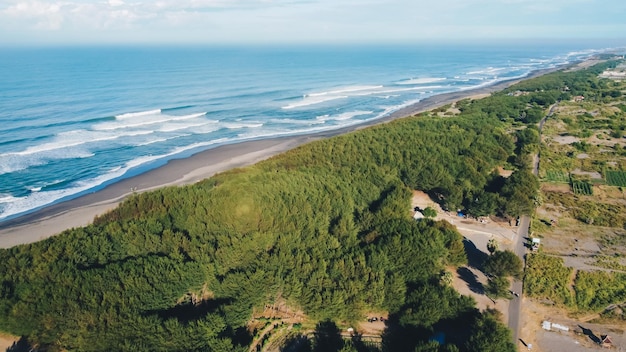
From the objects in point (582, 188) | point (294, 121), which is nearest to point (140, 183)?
point (294, 121)

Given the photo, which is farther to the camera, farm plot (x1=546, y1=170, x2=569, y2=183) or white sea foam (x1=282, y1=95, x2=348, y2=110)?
white sea foam (x1=282, y1=95, x2=348, y2=110)

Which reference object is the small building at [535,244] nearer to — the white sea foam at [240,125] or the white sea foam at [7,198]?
the white sea foam at [240,125]

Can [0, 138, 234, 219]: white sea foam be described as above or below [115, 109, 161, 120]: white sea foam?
below

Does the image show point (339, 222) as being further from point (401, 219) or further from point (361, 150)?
point (361, 150)

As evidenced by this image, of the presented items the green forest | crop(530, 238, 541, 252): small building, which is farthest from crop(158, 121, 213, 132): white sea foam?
crop(530, 238, 541, 252): small building

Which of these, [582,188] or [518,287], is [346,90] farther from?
[518,287]

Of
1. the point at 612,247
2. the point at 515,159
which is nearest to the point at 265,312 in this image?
the point at 612,247

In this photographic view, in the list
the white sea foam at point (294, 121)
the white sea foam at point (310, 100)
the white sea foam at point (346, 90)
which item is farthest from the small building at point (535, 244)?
the white sea foam at point (346, 90)

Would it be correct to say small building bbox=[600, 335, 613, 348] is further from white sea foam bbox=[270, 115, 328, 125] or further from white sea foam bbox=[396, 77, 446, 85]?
white sea foam bbox=[396, 77, 446, 85]
